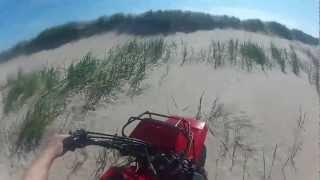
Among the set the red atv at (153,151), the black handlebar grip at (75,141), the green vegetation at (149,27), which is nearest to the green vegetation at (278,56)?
the green vegetation at (149,27)

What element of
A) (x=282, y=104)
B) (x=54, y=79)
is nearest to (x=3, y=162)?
(x=54, y=79)

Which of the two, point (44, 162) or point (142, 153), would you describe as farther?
point (142, 153)

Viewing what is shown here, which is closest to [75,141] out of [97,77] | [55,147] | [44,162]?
[55,147]

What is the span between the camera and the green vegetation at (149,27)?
7.68 metres

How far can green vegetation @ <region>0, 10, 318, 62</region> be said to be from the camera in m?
7.68

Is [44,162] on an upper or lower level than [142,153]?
upper

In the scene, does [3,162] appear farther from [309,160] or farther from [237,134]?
[309,160]

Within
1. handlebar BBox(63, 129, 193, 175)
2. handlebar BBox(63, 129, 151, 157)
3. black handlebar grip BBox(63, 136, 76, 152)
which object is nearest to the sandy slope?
handlebar BBox(63, 129, 193, 175)

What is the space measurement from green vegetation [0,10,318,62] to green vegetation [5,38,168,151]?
0.25m

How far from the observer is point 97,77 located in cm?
841

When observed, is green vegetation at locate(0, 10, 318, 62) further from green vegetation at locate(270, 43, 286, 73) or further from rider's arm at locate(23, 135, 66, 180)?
rider's arm at locate(23, 135, 66, 180)

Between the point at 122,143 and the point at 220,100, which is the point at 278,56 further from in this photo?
the point at 122,143

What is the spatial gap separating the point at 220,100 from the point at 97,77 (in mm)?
1951

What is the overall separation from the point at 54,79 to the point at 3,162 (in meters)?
1.56
